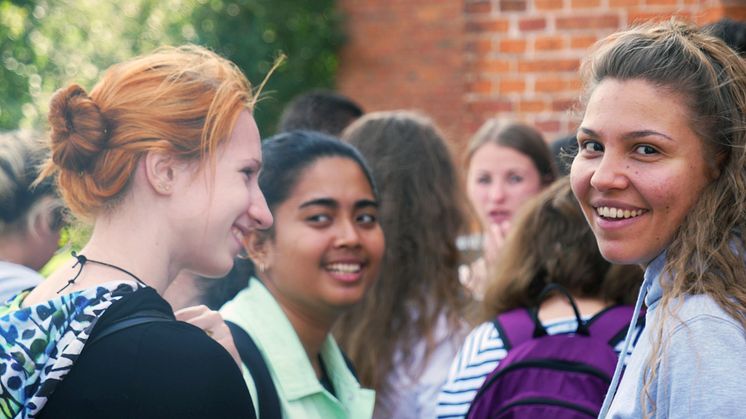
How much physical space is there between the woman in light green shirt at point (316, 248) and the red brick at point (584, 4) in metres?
2.49

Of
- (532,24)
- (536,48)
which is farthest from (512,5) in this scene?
(536,48)

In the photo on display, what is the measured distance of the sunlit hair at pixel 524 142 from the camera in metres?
4.52

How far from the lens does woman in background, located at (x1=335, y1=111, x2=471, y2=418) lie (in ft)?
11.2

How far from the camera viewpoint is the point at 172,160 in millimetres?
2072

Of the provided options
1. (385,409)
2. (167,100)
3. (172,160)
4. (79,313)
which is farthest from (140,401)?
(385,409)

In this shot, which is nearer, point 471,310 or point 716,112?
point 716,112

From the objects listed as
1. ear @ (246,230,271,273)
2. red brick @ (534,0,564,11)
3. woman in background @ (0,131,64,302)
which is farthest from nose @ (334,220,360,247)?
red brick @ (534,0,564,11)

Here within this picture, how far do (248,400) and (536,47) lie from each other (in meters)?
3.81

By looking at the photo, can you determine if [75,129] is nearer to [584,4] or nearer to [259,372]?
[259,372]

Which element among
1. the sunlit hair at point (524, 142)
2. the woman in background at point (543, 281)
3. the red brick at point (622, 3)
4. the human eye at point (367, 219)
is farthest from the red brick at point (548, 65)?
the human eye at point (367, 219)

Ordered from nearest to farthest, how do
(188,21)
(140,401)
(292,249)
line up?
(140,401)
(292,249)
(188,21)

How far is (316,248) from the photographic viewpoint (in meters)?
3.03

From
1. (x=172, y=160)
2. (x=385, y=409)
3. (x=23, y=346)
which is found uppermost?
(x=172, y=160)

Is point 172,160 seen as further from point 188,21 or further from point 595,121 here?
point 188,21
